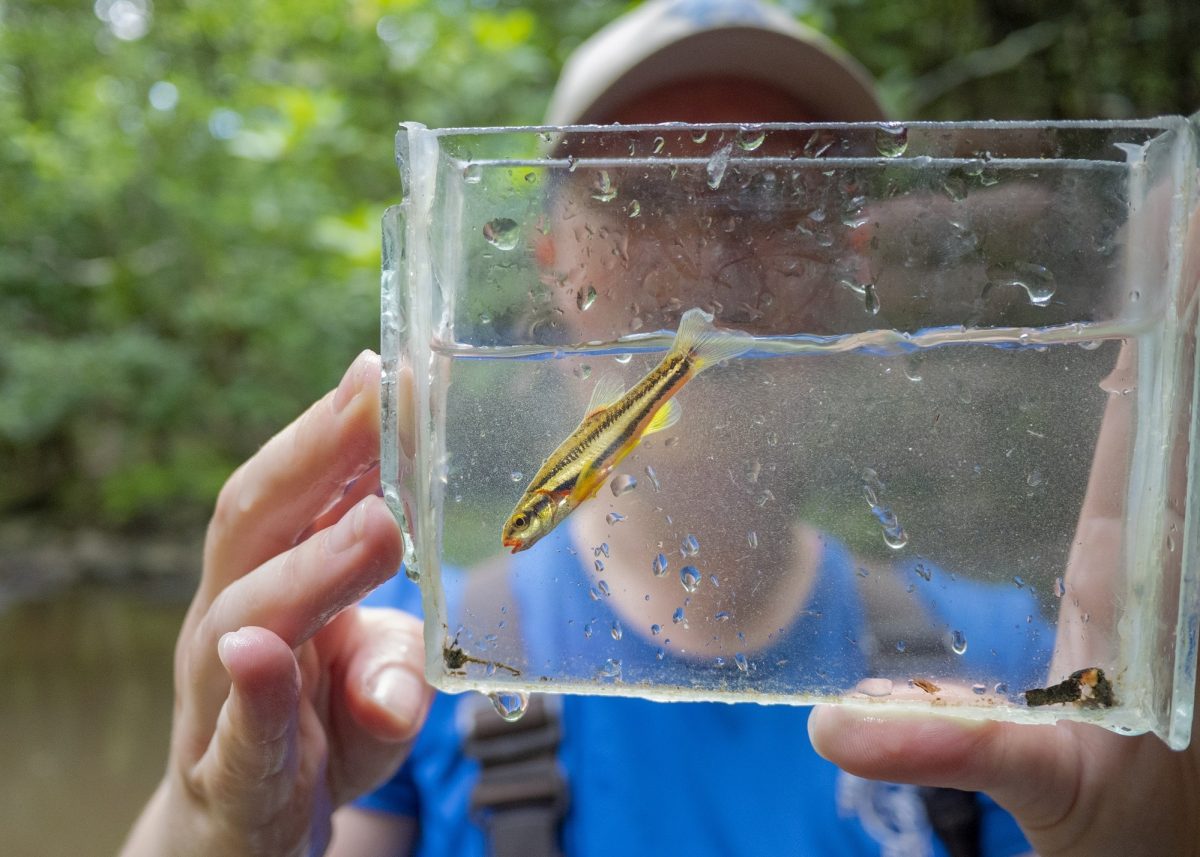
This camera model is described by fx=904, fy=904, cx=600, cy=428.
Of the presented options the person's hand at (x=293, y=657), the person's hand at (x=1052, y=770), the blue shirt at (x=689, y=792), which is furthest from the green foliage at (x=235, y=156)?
the person's hand at (x=1052, y=770)

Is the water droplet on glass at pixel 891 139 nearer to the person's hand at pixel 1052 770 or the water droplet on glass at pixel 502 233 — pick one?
the water droplet on glass at pixel 502 233

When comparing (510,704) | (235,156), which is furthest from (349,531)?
(235,156)

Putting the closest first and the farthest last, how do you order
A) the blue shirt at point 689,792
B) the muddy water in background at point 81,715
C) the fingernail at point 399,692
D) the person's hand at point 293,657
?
the person's hand at point 293,657, the fingernail at point 399,692, the blue shirt at point 689,792, the muddy water in background at point 81,715

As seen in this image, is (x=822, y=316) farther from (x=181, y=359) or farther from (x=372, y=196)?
(x=181, y=359)

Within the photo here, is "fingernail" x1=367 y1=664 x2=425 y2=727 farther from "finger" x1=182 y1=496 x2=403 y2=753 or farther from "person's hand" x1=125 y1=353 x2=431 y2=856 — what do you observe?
"finger" x1=182 y1=496 x2=403 y2=753

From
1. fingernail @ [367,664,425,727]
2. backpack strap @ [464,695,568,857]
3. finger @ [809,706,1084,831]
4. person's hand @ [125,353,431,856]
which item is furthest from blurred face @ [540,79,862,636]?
backpack strap @ [464,695,568,857]

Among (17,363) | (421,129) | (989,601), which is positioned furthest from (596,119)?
(17,363)
